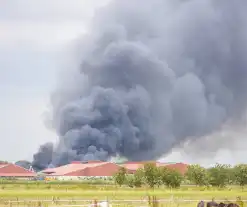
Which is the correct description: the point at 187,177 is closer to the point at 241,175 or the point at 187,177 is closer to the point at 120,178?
the point at 241,175

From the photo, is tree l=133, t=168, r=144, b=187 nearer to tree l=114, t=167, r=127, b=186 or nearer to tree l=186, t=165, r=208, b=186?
tree l=114, t=167, r=127, b=186

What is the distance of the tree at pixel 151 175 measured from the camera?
356ft

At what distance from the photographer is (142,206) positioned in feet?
155

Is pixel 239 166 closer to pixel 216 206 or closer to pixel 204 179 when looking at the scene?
pixel 204 179

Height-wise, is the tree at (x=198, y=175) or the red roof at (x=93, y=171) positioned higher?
the red roof at (x=93, y=171)

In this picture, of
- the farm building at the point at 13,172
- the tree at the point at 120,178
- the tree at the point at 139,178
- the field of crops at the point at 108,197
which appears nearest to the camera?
the field of crops at the point at 108,197

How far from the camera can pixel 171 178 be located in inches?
4188

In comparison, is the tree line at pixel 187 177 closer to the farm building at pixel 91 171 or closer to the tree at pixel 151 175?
the tree at pixel 151 175

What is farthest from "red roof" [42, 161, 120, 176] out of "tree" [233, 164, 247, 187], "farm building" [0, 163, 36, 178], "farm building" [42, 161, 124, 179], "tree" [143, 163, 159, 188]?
"tree" [143, 163, 159, 188]

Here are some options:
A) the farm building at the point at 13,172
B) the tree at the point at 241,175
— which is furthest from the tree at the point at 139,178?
the farm building at the point at 13,172

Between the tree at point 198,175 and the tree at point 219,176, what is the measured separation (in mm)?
1389

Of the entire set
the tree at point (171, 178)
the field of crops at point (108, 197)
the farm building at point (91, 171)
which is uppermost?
the farm building at point (91, 171)

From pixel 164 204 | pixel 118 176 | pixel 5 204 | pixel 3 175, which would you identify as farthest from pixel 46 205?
pixel 3 175

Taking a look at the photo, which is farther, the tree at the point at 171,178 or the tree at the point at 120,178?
the tree at the point at 120,178
